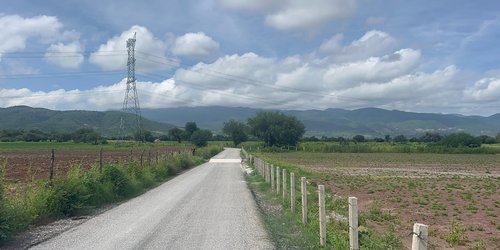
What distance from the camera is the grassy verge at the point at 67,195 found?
1122 cm

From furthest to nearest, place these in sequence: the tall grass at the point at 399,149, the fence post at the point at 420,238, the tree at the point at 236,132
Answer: the tree at the point at 236,132 → the tall grass at the point at 399,149 → the fence post at the point at 420,238

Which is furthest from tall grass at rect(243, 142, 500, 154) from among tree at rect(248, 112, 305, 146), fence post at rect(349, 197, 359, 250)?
fence post at rect(349, 197, 359, 250)

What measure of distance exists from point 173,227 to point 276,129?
101238mm

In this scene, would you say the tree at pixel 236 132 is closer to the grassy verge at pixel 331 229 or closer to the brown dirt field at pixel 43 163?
the brown dirt field at pixel 43 163

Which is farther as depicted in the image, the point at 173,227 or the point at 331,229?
the point at 173,227

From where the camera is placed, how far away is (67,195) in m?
14.6

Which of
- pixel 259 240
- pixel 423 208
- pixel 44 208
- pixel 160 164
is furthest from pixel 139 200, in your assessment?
pixel 160 164

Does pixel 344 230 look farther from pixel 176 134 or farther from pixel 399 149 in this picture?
pixel 176 134

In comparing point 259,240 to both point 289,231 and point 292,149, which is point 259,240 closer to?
point 289,231

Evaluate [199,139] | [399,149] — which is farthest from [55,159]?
[399,149]

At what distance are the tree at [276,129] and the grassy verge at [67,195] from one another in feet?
295

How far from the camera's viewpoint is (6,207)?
11000 mm

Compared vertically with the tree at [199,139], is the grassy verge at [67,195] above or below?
below

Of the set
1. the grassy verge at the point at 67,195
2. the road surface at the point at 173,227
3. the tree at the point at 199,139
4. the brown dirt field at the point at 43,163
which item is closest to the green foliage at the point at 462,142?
the tree at the point at 199,139
